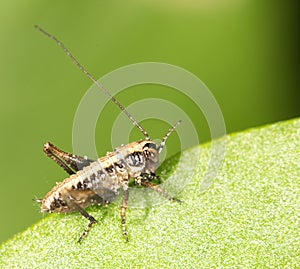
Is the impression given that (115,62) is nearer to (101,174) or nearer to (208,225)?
(101,174)

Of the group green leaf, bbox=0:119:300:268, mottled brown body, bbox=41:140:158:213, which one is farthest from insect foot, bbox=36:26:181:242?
green leaf, bbox=0:119:300:268

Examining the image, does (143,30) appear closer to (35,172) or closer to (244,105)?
(244,105)

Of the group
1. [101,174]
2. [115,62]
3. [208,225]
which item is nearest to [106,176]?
[101,174]

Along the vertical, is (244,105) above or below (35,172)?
above

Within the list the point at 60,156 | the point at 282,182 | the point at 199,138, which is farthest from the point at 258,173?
the point at 60,156

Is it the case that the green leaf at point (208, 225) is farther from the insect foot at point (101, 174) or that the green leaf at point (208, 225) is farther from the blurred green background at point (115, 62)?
the blurred green background at point (115, 62)

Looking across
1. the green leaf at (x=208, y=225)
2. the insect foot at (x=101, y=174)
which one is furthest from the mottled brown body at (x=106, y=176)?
the green leaf at (x=208, y=225)
